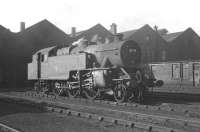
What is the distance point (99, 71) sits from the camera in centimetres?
1304

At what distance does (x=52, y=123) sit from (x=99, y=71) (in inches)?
207

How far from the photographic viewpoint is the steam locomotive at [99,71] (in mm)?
12602

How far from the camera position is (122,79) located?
12.2 m

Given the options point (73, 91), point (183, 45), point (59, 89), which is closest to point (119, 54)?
point (73, 91)

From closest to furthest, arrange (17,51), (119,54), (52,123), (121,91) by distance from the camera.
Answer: (52,123), (121,91), (119,54), (17,51)

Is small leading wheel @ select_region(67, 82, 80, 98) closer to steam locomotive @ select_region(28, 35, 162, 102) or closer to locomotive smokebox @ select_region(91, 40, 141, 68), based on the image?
steam locomotive @ select_region(28, 35, 162, 102)

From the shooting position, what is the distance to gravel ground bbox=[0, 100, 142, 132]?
23.9 feet

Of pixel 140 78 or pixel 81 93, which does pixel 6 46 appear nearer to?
pixel 81 93

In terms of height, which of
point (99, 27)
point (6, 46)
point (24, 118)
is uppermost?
point (99, 27)

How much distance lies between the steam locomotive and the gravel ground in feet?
12.4

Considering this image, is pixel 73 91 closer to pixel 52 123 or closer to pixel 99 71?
pixel 99 71

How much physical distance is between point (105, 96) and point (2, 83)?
61.3 feet

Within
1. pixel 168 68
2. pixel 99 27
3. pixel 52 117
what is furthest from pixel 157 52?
pixel 52 117

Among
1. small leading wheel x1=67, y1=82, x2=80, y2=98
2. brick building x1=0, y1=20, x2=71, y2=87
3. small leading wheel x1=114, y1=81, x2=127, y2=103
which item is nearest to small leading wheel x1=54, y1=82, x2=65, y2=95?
small leading wheel x1=67, y1=82, x2=80, y2=98
